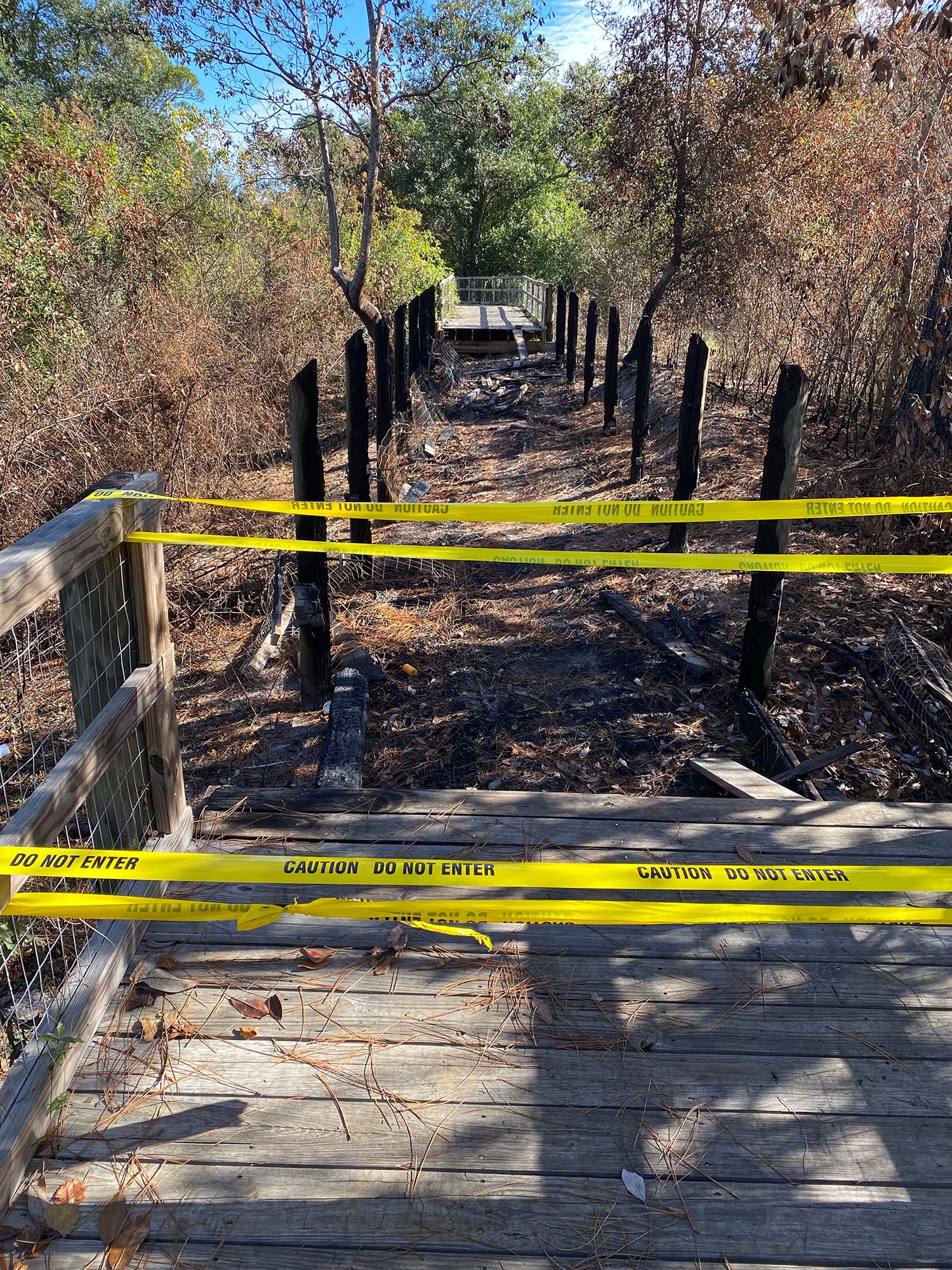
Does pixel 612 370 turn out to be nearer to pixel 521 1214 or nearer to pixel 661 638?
pixel 661 638

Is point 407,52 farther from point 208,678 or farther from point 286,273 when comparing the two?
point 208,678

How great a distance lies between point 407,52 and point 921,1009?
1550 cm

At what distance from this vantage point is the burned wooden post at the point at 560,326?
768 inches

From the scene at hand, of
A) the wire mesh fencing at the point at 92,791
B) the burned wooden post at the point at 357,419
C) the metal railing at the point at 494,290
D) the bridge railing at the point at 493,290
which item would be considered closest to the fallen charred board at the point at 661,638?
the burned wooden post at the point at 357,419

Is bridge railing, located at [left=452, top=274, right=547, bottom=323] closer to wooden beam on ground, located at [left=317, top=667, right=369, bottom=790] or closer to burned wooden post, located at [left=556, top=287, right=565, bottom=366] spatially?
burned wooden post, located at [left=556, top=287, right=565, bottom=366]

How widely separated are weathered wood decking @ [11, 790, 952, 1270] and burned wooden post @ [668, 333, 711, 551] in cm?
468

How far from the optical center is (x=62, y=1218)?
195 centimetres

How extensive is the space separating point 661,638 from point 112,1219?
4.70 meters

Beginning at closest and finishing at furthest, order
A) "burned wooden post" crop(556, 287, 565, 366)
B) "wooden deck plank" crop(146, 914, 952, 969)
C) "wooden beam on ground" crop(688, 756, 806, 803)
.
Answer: "wooden deck plank" crop(146, 914, 952, 969) < "wooden beam on ground" crop(688, 756, 806, 803) < "burned wooden post" crop(556, 287, 565, 366)

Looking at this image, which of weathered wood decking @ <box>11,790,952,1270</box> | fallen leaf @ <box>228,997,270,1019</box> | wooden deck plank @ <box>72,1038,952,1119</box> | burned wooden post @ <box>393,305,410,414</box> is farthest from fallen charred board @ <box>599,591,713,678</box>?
burned wooden post @ <box>393,305,410,414</box>

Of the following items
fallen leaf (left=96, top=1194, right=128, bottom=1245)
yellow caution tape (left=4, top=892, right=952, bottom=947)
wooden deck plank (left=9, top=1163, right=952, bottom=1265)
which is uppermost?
yellow caution tape (left=4, top=892, right=952, bottom=947)

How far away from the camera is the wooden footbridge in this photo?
6.52 feet

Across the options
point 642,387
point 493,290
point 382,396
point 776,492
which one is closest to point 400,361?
point 382,396

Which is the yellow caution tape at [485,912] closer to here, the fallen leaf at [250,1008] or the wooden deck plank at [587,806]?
the fallen leaf at [250,1008]
